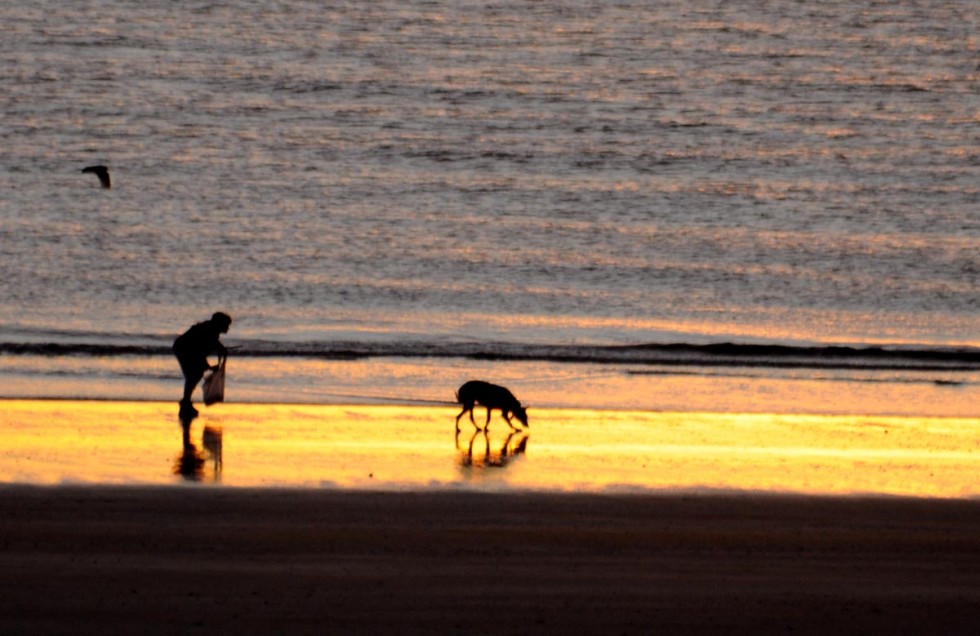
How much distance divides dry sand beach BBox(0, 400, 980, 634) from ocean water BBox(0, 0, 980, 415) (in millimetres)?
4155

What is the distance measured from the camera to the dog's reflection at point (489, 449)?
12.0 meters

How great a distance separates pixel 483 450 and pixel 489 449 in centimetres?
6

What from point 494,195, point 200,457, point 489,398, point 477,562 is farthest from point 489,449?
point 494,195

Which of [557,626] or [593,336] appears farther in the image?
[593,336]

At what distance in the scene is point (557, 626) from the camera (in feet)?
23.5

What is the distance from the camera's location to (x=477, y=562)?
8328 millimetres

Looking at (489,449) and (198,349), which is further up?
(198,349)

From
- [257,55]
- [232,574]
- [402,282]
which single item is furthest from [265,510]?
[257,55]

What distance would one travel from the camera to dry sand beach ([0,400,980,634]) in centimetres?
736

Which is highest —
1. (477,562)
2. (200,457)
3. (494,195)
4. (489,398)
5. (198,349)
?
(494,195)

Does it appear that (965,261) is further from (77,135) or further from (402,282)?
(77,135)

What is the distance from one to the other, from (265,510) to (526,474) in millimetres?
2422

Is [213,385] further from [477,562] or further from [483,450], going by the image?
[477,562]

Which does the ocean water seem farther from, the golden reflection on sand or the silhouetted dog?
the silhouetted dog
